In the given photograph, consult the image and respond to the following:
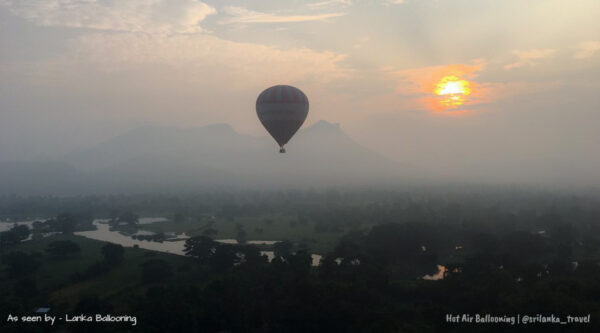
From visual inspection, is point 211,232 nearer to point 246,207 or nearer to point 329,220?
point 329,220

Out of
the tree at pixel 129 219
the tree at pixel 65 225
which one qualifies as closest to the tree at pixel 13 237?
the tree at pixel 65 225

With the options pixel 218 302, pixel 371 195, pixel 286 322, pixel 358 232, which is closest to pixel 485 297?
pixel 286 322

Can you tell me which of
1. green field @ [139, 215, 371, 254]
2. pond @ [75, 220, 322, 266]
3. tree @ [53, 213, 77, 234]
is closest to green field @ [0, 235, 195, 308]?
pond @ [75, 220, 322, 266]

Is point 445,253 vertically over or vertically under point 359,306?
over

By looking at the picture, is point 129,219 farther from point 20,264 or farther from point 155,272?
point 155,272

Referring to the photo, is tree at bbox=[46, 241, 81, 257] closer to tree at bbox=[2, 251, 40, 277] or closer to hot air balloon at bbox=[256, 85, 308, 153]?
tree at bbox=[2, 251, 40, 277]

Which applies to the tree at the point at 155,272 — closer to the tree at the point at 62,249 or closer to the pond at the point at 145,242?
the pond at the point at 145,242
